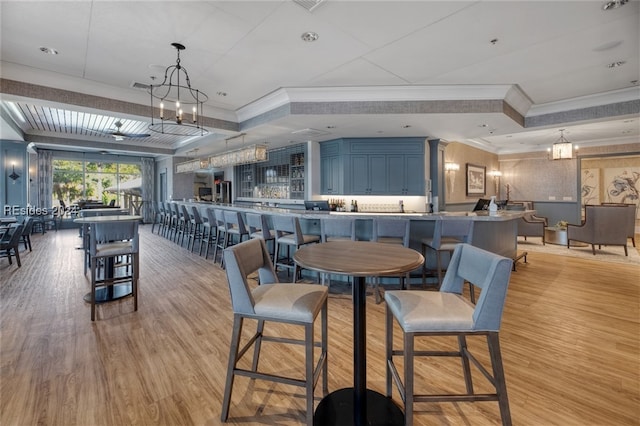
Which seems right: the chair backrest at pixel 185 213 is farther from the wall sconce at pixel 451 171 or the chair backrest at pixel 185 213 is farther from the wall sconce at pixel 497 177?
the wall sconce at pixel 497 177

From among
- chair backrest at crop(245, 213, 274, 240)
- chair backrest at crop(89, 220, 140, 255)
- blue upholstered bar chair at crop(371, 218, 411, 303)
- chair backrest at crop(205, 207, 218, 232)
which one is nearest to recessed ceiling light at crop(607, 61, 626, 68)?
blue upholstered bar chair at crop(371, 218, 411, 303)

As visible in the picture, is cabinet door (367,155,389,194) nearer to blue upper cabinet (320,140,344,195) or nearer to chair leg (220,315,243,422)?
blue upper cabinet (320,140,344,195)

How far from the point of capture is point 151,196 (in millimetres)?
12070

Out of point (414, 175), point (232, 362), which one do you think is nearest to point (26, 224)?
point (232, 362)

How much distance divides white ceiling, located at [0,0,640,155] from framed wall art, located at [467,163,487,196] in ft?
9.80

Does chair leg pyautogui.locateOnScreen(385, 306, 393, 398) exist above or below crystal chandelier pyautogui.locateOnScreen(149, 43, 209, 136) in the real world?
below

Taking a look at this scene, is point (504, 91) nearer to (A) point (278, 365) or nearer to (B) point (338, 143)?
(B) point (338, 143)

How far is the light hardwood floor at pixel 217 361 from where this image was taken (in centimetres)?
170

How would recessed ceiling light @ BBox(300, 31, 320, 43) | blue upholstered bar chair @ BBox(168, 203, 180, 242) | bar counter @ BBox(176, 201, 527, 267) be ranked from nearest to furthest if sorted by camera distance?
recessed ceiling light @ BBox(300, 31, 320, 43) → bar counter @ BBox(176, 201, 527, 267) → blue upholstered bar chair @ BBox(168, 203, 180, 242)

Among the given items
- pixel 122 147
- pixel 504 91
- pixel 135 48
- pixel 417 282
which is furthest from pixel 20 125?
pixel 504 91

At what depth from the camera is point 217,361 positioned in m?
2.23

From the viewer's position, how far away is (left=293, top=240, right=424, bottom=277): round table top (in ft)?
4.64

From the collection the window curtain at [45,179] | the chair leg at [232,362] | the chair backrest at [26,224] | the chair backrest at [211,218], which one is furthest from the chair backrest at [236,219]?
the window curtain at [45,179]

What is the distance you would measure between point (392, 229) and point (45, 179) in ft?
39.7
